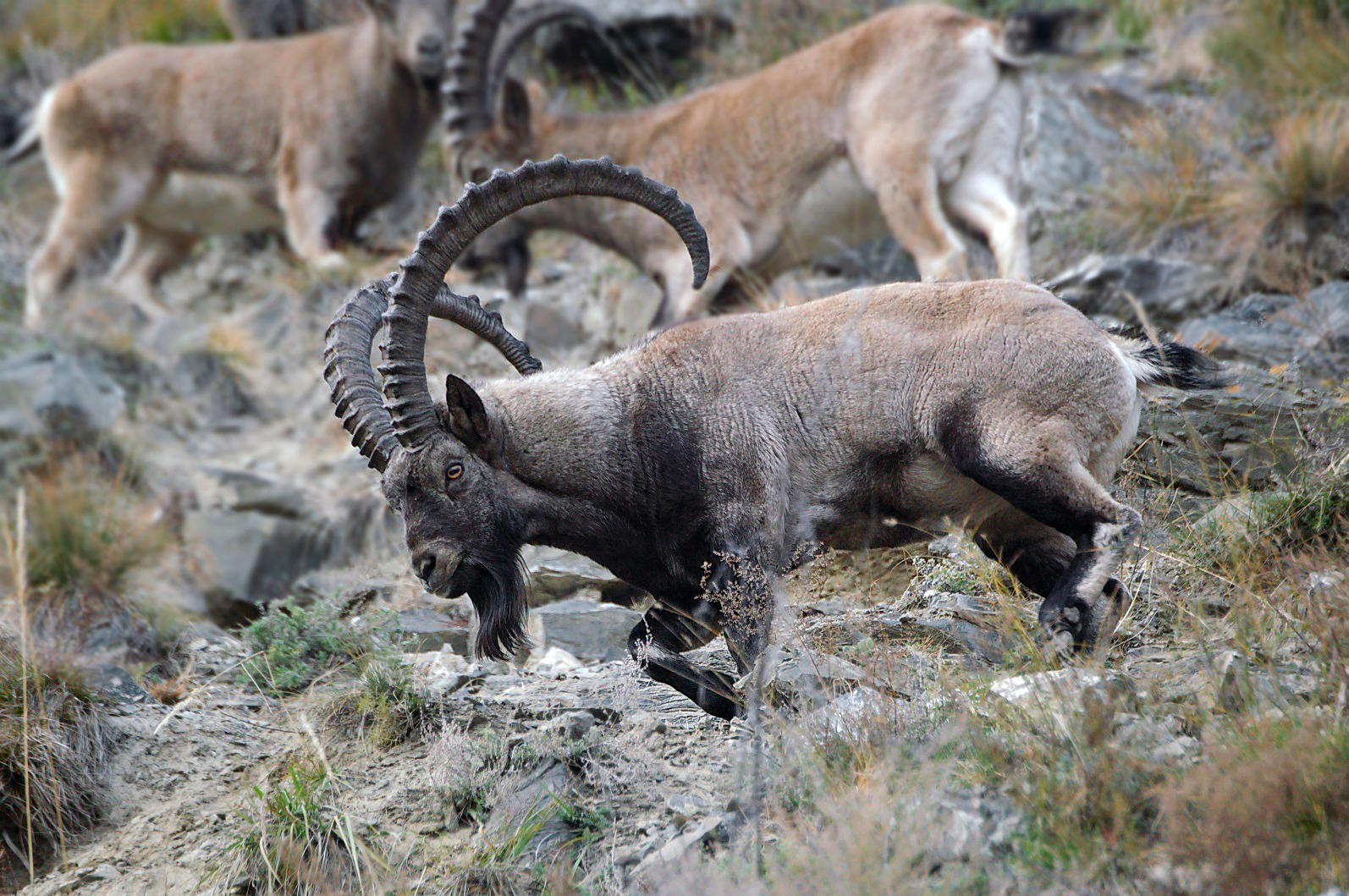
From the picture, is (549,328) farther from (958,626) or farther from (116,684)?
(958,626)

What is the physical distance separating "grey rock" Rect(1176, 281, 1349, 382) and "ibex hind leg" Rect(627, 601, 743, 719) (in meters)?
3.20

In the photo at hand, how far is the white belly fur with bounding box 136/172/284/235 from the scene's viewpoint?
11.7 meters

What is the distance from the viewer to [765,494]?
15.3 ft

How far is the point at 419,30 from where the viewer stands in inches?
444

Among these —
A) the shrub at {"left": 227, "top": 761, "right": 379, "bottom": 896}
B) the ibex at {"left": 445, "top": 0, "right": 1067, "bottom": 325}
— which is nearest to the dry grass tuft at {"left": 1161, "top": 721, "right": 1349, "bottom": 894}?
the shrub at {"left": 227, "top": 761, "right": 379, "bottom": 896}

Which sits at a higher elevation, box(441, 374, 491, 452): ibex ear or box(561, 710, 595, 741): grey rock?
box(441, 374, 491, 452): ibex ear

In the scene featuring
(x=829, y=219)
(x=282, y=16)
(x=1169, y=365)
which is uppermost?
(x=282, y=16)

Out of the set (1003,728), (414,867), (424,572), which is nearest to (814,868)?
(1003,728)

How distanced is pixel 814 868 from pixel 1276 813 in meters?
1.17

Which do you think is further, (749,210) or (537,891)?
(749,210)

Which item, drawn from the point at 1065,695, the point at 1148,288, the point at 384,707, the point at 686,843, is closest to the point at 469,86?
the point at 1148,288

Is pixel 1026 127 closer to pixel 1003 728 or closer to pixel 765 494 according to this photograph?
pixel 765 494

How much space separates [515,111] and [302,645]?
5.44m

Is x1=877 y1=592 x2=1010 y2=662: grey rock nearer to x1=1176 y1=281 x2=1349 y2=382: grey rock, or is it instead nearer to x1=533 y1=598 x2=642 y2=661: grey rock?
x1=533 y1=598 x2=642 y2=661: grey rock
